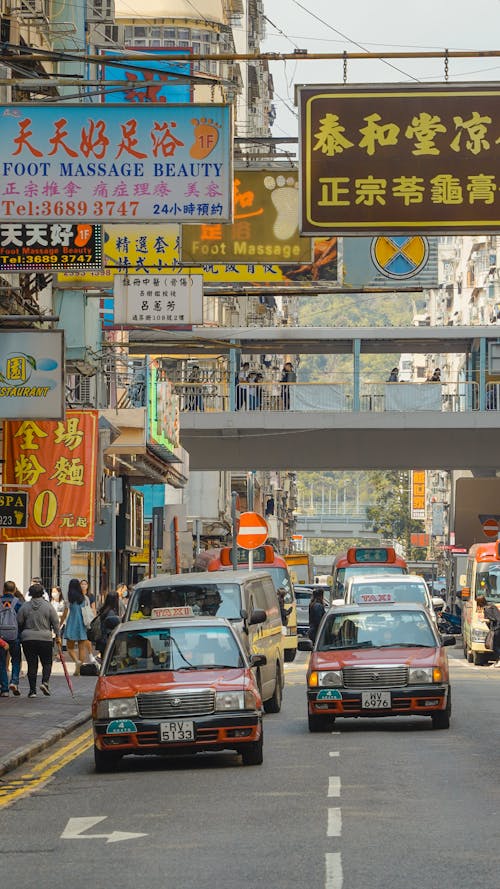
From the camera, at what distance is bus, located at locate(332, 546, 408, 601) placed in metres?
44.0

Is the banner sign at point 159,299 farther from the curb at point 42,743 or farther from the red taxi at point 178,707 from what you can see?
the red taxi at point 178,707

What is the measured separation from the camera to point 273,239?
72.4ft

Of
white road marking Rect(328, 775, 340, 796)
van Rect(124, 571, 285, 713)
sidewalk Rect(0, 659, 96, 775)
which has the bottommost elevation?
sidewalk Rect(0, 659, 96, 775)

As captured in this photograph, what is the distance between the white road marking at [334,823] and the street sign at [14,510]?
14669mm

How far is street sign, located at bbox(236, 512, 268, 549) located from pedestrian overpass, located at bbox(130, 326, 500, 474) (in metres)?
11.5

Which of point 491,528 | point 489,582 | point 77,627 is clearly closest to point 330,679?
point 77,627

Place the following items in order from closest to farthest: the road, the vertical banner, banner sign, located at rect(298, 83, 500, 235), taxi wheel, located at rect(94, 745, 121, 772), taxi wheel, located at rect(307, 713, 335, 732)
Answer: the road → banner sign, located at rect(298, 83, 500, 235) → taxi wheel, located at rect(94, 745, 121, 772) → taxi wheel, located at rect(307, 713, 335, 732) → the vertical banner

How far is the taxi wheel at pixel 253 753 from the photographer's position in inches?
663

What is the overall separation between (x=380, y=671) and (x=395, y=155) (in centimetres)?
653

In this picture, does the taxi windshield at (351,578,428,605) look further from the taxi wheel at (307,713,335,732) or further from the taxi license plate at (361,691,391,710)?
the taxi license plate at (361,691,391,710)

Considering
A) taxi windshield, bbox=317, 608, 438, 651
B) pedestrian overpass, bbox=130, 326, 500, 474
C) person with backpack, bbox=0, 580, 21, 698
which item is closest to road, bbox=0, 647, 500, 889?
taxi windshield, bbox=317, 608, 438, 651

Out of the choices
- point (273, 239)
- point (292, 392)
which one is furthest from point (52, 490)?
point (292, 392)

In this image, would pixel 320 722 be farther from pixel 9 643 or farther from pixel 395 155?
pixel 9 643

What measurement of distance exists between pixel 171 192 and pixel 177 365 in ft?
164
